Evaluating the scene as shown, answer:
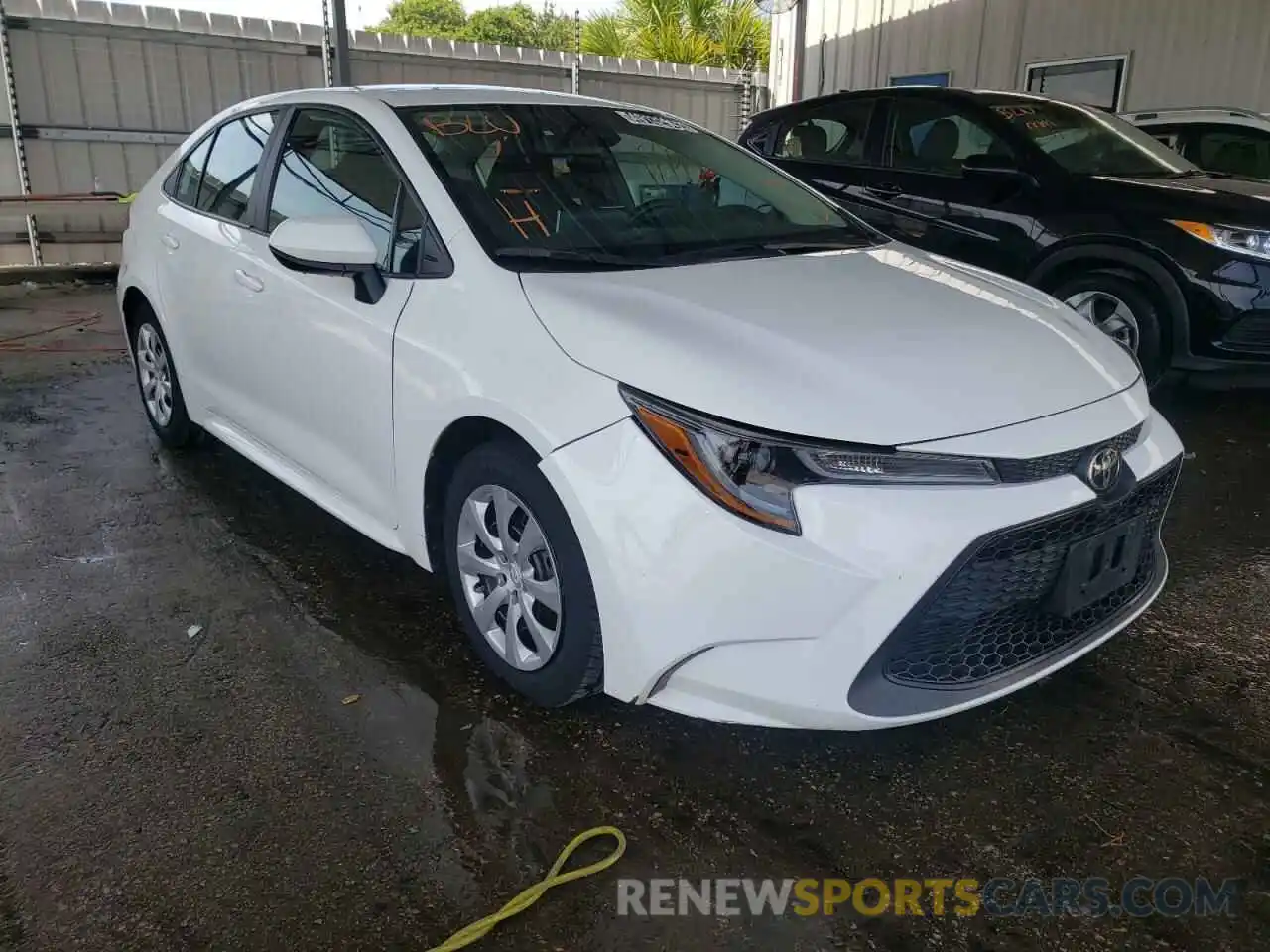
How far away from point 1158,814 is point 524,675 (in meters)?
1.49

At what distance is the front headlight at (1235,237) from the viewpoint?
4781 mm

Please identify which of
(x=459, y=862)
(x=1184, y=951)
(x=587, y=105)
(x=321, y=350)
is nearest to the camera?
(x=1184, y=951)

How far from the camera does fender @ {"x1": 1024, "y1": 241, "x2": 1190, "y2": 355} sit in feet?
16.4

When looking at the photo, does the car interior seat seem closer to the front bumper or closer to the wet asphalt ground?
the wet asphalt ground

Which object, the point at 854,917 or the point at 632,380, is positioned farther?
the point at 632,380

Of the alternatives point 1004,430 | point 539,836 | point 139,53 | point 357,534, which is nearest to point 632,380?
point 1004,430

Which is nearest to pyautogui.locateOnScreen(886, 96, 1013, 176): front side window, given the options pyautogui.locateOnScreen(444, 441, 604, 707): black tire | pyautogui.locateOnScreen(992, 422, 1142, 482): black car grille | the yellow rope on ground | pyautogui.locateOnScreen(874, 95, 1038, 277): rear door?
pyautogui.locateOnScreen(874, 95, 1038, 277): rear door

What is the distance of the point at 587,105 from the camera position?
3416 millimetres

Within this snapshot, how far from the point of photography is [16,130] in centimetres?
970

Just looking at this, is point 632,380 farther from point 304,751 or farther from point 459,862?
point 304,751

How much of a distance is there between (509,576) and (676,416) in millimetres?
706

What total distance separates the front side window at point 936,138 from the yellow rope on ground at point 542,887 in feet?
15.6

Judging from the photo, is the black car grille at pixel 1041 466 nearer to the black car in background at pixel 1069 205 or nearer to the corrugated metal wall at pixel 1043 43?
the black car in background at pixel 1069 205

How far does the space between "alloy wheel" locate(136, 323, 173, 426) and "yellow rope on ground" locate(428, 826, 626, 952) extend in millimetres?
2953
